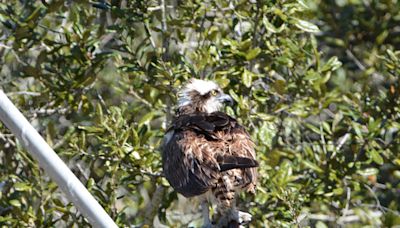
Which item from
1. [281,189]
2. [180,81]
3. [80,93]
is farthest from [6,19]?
[281,189]

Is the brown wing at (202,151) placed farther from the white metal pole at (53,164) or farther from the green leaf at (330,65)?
the white metal pole at (53,164)

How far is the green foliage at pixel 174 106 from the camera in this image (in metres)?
6.73

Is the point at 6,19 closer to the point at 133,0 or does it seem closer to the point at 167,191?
the point at 133,0

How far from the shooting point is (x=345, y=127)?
7.33 meters

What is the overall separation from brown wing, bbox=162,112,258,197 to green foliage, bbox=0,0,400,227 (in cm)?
40

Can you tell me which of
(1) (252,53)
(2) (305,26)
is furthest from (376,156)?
(1) (252,53)

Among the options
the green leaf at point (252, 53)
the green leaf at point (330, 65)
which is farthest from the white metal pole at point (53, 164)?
the green leaf at point (330, 65)

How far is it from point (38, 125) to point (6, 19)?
1.09 m

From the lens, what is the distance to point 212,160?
595 centimetres

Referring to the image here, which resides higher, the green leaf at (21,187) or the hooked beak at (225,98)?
the hooked beak at (225,98)

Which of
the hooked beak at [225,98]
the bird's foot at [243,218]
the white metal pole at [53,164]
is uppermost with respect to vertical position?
the white metal pole at [53,164]

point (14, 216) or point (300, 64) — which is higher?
point (300, 64)

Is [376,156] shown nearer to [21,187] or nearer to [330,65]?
[330,65]

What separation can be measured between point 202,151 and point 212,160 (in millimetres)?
113
